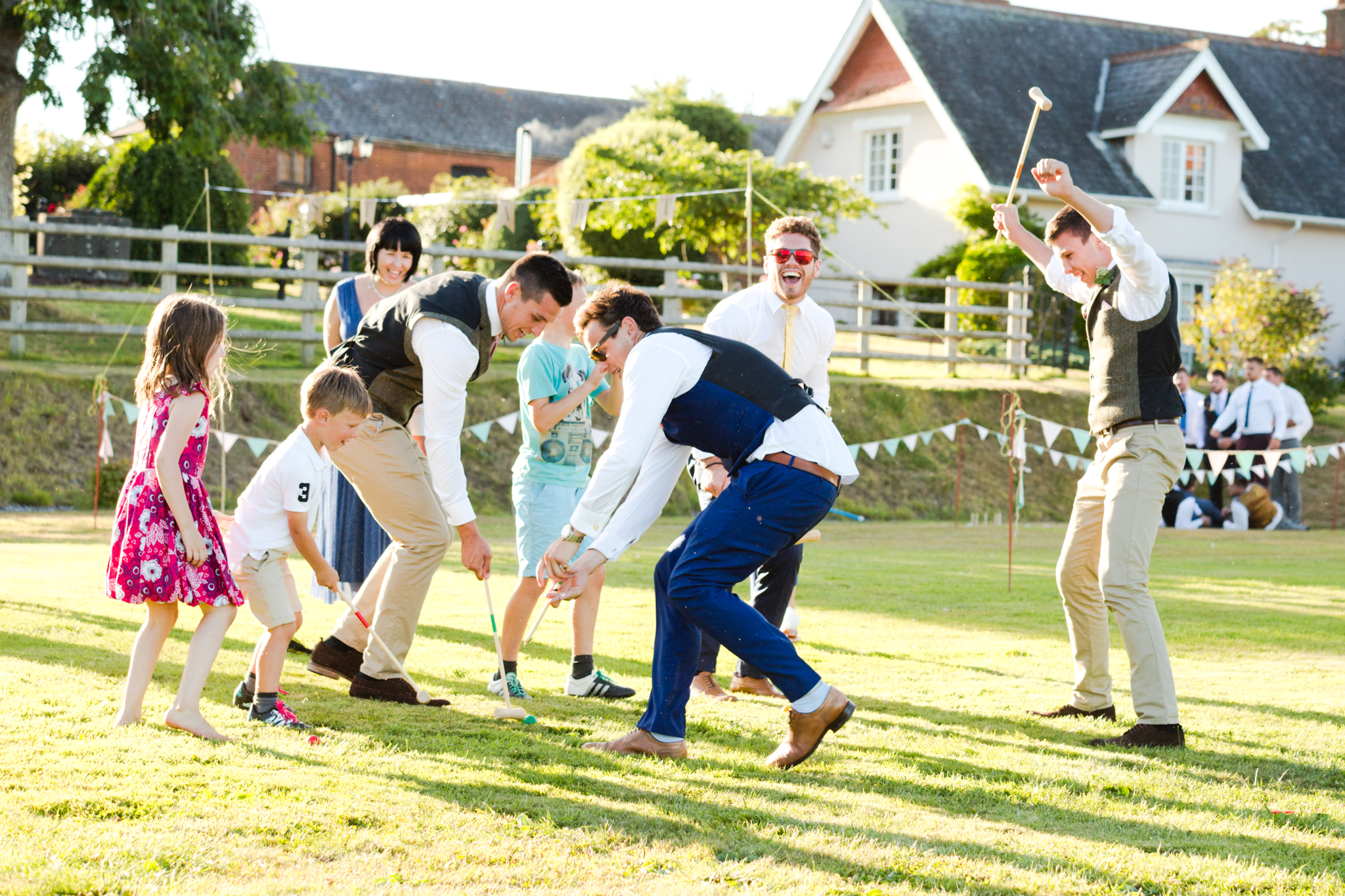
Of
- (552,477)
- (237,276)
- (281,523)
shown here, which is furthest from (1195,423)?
(281,523)

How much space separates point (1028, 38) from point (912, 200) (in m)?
5.59

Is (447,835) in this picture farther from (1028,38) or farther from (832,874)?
(1028,38)

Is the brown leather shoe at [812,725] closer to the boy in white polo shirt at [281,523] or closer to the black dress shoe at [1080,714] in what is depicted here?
the black dress shoe at [1080,714]

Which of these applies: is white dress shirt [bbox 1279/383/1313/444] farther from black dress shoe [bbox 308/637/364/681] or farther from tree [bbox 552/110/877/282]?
black dress shoe [bbox 308/637/364/681]

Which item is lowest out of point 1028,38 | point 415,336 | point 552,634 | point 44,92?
point 552,634

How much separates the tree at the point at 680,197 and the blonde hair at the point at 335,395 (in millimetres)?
19198

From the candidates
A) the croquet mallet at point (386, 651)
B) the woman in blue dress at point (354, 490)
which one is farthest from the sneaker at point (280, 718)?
the woman in blue dress at point (354, 490)

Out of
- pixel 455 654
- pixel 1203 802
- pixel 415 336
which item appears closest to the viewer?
pixel 1203 802

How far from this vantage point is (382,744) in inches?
187

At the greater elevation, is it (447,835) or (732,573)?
(732,573)

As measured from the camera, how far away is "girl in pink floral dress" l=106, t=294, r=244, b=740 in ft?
15.5

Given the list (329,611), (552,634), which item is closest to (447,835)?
(552,634)

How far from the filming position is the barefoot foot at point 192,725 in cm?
468

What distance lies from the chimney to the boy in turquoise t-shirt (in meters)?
36.9
